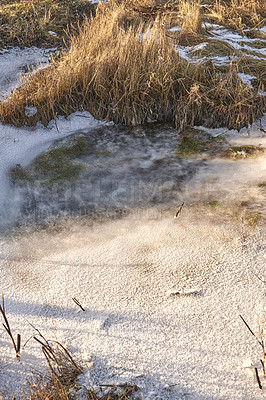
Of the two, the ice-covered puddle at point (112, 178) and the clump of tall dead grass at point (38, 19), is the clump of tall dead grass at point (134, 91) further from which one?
the clump of tall dead grass at point (38, 19)

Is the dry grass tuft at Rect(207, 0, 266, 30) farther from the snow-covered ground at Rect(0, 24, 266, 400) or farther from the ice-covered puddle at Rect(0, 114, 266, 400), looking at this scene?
the snow-covered ground at Rect(0, 24, 266, 400)

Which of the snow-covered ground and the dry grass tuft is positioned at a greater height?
the dry grass tuft

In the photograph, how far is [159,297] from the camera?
7.06 feet

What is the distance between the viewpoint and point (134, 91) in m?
3.90

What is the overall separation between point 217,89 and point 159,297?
2.52 metres

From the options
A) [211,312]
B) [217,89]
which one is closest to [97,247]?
[211,312]

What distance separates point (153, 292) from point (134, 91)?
2.38 meters

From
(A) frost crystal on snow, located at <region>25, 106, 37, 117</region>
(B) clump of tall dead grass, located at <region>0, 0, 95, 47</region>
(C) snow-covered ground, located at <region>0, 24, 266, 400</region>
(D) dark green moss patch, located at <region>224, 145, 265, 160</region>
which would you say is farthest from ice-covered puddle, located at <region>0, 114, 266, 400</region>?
(B) clump of tall dead grass, located at <region>0, 0, 95, 47</region>

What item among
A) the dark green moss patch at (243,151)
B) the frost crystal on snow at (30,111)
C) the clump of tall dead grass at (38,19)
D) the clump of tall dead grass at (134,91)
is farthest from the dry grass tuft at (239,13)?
the frost crystal on snow at (30,111)

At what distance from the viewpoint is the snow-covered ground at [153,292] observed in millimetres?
1746

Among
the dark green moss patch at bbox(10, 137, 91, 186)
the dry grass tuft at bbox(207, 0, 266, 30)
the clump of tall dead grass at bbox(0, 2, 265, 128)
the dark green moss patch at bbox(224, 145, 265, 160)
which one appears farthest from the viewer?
the dry grass tuft at bbox(207, 0, 266, 30)

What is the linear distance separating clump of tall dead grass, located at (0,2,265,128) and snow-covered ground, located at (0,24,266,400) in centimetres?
98

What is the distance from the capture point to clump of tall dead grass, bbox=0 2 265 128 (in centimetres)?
387

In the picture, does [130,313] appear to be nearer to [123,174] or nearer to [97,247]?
[97,247]
